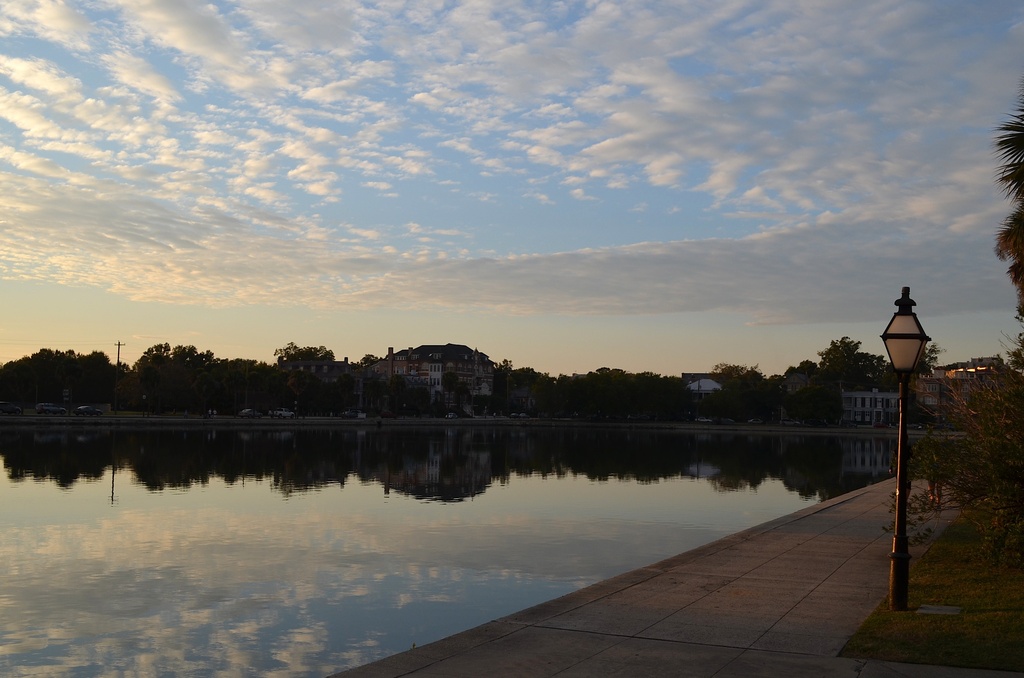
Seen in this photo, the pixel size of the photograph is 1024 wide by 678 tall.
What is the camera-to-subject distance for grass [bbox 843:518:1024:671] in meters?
10.4

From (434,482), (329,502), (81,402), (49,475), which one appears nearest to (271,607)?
(329,502)

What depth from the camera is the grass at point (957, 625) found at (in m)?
10.4

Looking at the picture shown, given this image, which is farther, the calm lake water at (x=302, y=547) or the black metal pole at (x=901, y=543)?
the calm lake water at (x=302, y=547)

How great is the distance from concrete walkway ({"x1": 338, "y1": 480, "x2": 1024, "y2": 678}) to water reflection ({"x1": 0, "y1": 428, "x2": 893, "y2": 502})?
68.0ft

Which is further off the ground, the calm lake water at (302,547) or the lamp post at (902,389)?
the lamp post at (902,389)

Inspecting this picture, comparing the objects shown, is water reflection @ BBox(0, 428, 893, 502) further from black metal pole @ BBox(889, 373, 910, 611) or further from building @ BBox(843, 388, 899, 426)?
building @ BBox(843, 388, 899, 426)

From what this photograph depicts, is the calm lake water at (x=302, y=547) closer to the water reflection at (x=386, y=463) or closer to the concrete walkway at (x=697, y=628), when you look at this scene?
the water reflection at (x=386, y=463)

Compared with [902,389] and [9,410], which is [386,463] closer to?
[902,389]

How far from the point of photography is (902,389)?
13398mm

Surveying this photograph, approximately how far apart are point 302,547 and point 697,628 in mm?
13546

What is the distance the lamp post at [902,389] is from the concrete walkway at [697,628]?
609mm

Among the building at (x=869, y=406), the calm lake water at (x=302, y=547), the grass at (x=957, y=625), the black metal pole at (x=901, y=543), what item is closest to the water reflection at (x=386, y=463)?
the calm lake water at (x=302, y=547)

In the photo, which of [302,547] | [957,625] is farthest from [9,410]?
[957,625]

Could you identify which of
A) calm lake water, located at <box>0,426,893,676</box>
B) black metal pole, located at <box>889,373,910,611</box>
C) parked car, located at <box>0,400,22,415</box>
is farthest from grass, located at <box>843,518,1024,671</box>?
parked car, located at <box>0,400,22,415</box>
